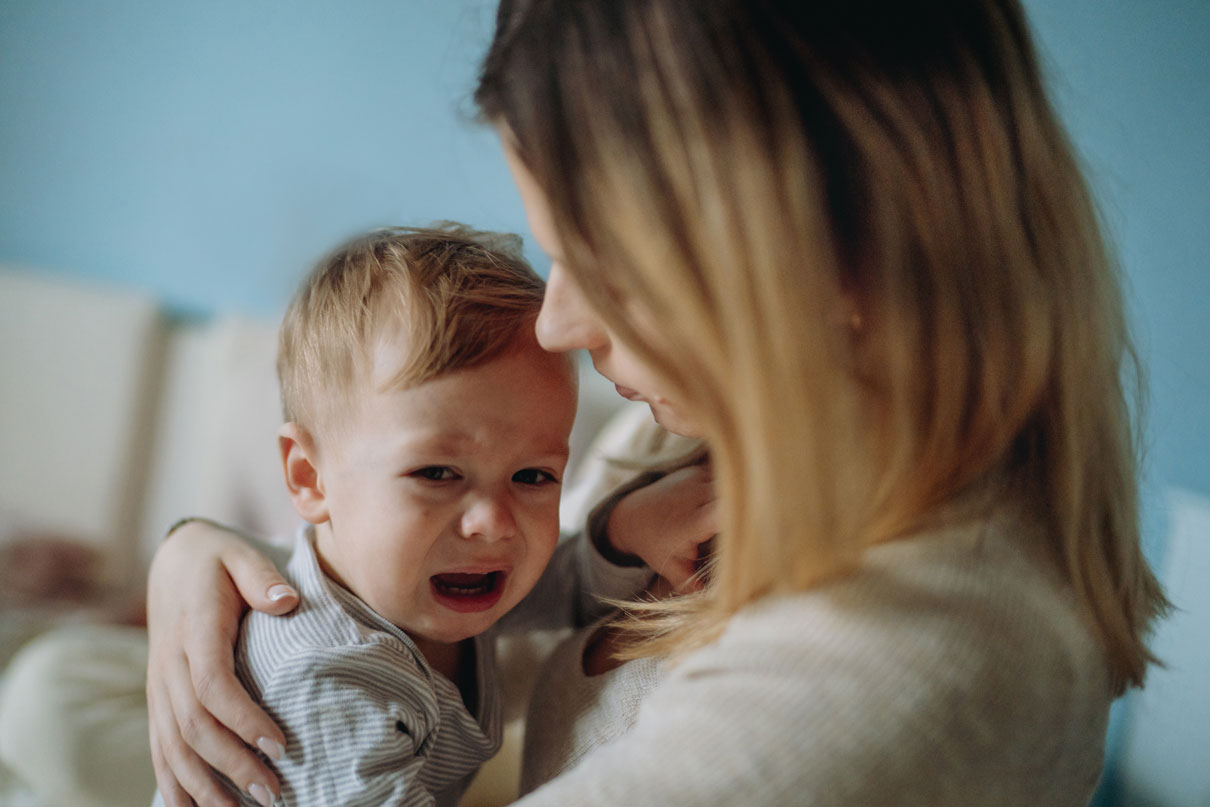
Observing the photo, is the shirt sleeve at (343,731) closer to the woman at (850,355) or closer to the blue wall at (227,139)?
the woman at (850,355)

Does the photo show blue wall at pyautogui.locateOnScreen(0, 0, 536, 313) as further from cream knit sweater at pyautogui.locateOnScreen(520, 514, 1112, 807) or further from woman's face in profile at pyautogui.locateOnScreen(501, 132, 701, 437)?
cream knit sweater at pyautogui.locateOnScreen(520, 514, 1112, 807)

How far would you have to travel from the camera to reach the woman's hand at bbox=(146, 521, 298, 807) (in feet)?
2.32

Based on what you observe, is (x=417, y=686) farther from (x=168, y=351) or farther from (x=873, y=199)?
(x=168, y=351)

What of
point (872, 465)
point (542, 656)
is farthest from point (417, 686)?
point (872, 465)

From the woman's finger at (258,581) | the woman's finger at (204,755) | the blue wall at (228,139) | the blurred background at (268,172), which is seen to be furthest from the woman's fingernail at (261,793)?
the blue wall at (228,139)

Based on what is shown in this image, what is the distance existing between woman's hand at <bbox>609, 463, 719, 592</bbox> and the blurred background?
2.82 ft

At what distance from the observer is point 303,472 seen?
861 millimetres

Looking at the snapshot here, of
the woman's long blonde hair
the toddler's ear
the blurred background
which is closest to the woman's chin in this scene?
the woman's long blonde hair

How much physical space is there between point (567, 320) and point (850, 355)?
0.66 ft

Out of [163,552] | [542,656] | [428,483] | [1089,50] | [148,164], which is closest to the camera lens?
[428,483]

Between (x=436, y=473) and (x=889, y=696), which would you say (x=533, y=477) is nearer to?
(x=436, y=473)

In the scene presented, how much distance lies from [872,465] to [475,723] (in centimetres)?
50

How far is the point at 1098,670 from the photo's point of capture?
0.56 m

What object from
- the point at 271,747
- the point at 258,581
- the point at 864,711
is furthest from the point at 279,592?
the point at 864,711
